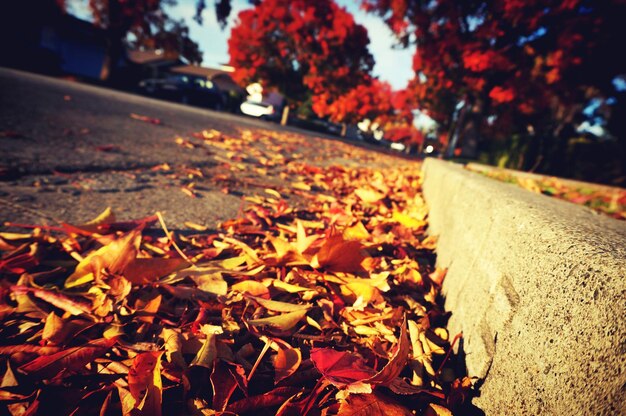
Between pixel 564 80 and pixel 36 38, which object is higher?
pixel 564 80

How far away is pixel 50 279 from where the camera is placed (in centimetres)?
85

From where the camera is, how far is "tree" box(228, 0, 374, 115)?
1808 cm

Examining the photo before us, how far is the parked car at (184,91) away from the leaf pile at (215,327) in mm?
17182

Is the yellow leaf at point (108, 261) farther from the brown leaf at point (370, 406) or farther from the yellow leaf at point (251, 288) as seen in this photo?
the brown leaf at point (370, 406)

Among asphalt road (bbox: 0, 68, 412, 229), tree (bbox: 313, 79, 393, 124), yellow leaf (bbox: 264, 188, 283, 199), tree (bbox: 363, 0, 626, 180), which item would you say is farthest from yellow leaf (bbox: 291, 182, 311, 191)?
tree (bbox: 313, 79, 393, 124)

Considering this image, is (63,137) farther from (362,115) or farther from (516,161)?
(362,115)

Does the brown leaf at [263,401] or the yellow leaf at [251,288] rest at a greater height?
the yellow leaf at [251,288]

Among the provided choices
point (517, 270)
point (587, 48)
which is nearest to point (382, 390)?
point (517, 270)

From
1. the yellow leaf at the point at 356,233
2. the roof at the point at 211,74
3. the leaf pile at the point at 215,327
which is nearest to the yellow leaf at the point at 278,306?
the leaf pile at the point at 215,327

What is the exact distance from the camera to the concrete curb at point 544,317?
355 millimetres

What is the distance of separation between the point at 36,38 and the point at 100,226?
91.2ft

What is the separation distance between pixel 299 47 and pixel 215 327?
2037cm

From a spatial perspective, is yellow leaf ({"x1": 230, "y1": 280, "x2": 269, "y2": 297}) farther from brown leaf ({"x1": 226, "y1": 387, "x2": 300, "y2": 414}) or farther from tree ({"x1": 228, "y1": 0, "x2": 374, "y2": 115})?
tree ({"x1": 228, "y1": 0, "x2": 374, "y2": 115})

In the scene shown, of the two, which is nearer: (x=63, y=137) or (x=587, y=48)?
(x=63, y=137)
